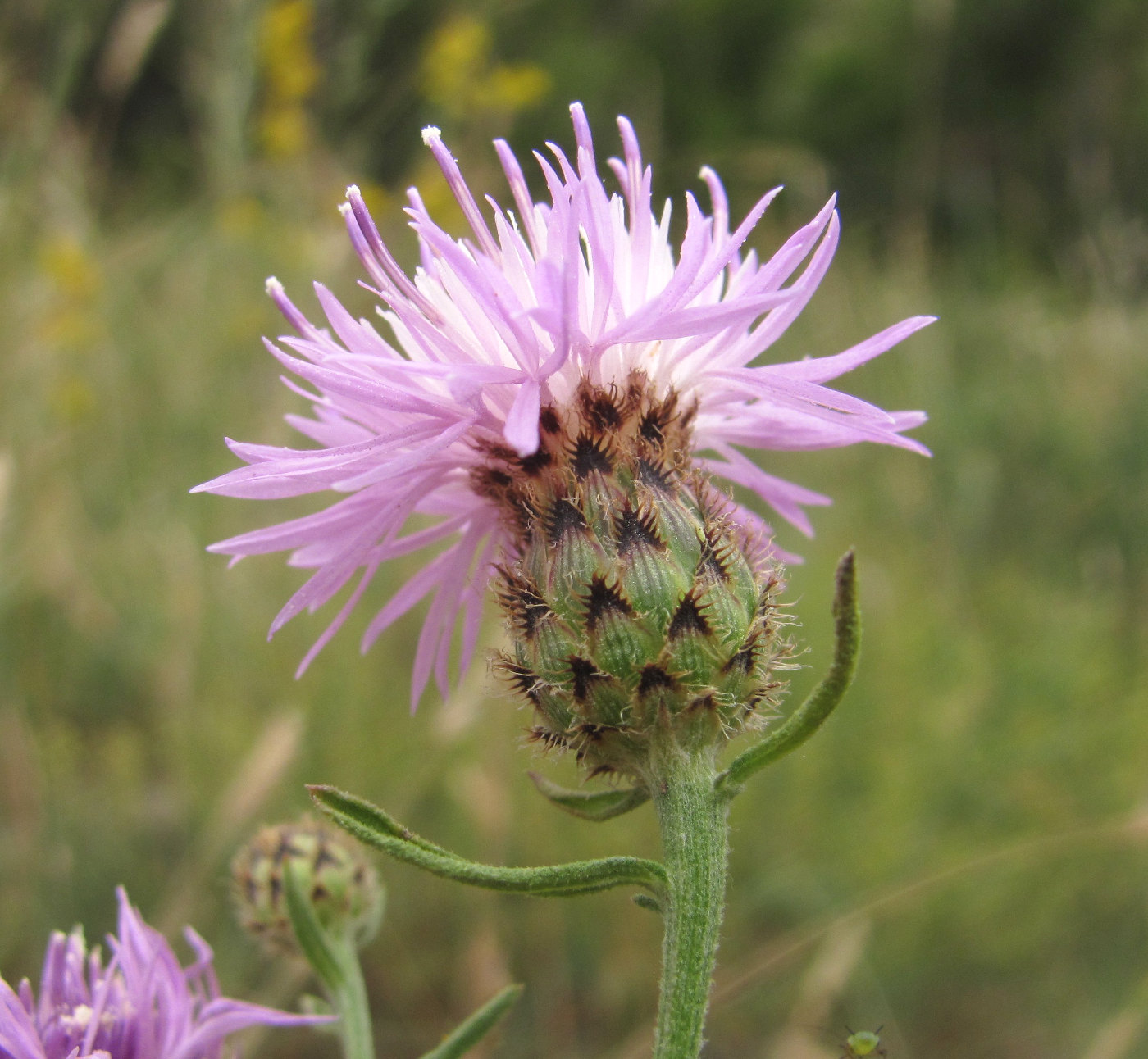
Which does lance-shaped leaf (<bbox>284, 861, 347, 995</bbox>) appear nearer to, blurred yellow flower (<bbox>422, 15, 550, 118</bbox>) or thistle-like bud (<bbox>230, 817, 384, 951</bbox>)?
thistle-like bud (<bbox>230, 817, 384, 951</bbox>)

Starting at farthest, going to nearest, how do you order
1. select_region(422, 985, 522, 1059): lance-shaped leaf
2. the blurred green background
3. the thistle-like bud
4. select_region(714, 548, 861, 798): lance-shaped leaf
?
the blurred green background, the thistle-like bud, select_region(422, 985, 522, 1059): lance-shaped leaf, select_region(714, 548, 861, 798): lance-shaped leaf

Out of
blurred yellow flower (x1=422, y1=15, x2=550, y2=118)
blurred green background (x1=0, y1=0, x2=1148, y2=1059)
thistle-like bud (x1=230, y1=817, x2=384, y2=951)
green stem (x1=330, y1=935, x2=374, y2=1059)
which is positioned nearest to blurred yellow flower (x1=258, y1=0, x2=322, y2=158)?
blurred green background (x1=0, y1=0, x2=1148, y2=1059)

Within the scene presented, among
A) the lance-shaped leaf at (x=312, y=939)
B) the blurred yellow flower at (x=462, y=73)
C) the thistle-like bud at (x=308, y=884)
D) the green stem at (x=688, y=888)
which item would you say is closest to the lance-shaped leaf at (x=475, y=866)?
the green stem at (x=688, y=888)

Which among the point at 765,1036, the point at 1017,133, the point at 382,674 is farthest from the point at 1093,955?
the point at 1017,133

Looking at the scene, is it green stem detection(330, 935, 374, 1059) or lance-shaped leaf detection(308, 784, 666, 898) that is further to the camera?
green stem detection(330, 935, 374, 1059)

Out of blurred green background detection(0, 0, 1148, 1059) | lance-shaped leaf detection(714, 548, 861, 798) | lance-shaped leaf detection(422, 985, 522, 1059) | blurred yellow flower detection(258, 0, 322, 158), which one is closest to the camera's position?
lance-shaped leaf detection(714, 548, 861, 798)

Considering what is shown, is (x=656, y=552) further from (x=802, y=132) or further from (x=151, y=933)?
(x=802, y=132)

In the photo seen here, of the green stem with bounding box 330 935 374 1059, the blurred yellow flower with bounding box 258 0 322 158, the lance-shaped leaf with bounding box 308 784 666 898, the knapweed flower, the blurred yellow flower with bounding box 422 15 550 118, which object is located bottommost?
the green stem with bounding box 330 935 374 1059
